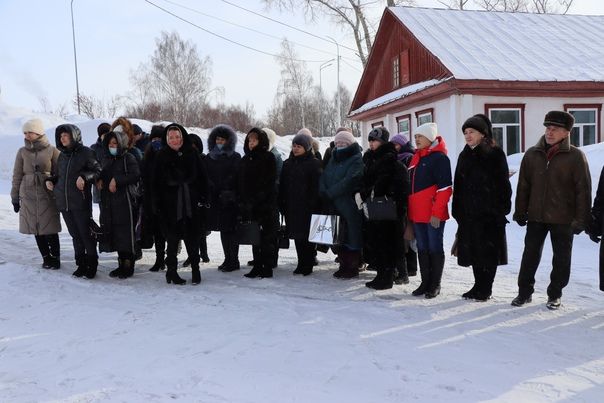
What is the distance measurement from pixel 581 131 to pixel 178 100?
29456 mm

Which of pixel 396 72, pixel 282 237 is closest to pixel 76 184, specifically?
pixel 282 237

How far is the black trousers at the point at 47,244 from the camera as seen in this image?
6.20 meters

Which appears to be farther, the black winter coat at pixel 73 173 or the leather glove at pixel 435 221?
the black winter coat at pixel 73 173

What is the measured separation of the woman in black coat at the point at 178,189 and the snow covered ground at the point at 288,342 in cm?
58

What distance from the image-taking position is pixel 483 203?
183 inches

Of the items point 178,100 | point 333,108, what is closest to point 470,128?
point 178,100

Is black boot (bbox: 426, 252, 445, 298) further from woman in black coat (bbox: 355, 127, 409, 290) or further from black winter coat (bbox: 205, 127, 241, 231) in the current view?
black winter coat (bbox: 205, 127, 241, 231)

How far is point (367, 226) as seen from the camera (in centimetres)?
545

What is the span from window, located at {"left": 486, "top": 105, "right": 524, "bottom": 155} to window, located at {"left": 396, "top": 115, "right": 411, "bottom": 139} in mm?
3111

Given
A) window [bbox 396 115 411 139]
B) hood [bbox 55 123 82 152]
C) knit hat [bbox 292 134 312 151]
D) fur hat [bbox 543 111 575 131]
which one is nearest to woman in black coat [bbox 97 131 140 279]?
hood [bbox 55 123 82 152]

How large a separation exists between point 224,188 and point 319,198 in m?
1.18

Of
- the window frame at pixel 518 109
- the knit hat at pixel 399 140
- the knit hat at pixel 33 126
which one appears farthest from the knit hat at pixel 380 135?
the window frame at pixel 518 109

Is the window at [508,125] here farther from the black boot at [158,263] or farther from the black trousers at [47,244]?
the black trousers at [47,244]

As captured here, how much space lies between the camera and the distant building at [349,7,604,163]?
44.8ft
